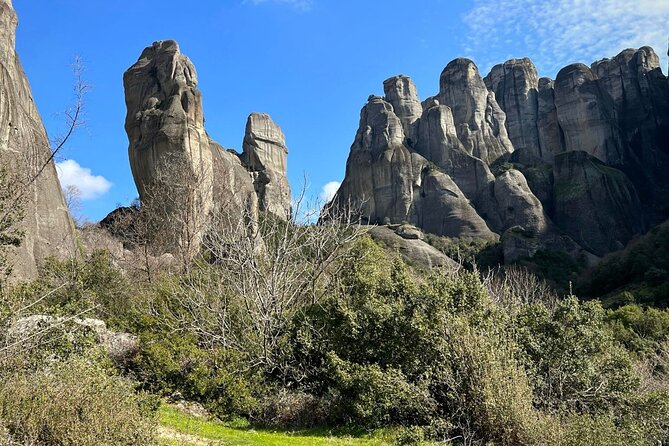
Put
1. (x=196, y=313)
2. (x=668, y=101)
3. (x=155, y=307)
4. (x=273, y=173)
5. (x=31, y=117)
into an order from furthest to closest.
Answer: (x=668, y=101), (x=273, y=173), (x=31, y=117), (x=155, y=307), (x=196, y=313)

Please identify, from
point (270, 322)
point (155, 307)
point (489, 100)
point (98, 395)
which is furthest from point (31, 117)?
point (489, 100)

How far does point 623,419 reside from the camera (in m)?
13.1

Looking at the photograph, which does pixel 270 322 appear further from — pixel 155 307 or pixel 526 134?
pixel 526 134

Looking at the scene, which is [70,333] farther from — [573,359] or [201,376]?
[573,359]

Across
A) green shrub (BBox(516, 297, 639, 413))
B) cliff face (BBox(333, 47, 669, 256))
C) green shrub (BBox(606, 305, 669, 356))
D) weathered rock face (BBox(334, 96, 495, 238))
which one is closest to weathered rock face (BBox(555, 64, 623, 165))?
cliff face (BBox(333, 47, 669, 256))

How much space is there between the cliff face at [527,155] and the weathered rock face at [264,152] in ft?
30.8

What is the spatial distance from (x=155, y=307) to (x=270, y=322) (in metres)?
5.50

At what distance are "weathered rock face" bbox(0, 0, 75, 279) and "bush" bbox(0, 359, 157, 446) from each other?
2115 centimetres

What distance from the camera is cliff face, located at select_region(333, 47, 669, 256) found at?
76.4 meters

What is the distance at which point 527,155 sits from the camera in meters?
93.3

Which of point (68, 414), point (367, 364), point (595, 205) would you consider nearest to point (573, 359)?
point (367, 364)

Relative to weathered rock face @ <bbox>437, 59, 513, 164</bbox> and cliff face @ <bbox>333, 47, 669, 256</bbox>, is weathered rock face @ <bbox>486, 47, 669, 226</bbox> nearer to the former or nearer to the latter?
cliff face @ <bbox>333, 47, 669, 256</bbox>

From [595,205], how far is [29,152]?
67.5 meters

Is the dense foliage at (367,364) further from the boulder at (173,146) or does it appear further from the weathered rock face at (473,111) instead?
the weathered rock face at (473,111)
